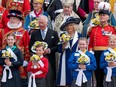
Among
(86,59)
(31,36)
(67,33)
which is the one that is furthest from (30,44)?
(86,59)

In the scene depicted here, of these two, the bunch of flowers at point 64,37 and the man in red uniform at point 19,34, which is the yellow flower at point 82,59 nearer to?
the bunch of flowers at point 64,37

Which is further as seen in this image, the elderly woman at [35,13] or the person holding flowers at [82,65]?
the elderly woman at [35,13]

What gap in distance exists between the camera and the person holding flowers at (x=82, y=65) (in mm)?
8641

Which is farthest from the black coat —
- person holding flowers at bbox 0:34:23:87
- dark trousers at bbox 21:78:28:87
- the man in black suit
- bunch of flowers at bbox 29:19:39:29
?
bunch of flowers at bbox 29:19:39:29

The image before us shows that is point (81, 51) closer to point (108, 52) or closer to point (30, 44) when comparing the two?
point (108, 52)

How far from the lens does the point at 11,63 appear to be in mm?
8812

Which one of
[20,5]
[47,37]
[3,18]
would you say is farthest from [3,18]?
[47,37]

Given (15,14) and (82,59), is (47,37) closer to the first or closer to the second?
(15,14)

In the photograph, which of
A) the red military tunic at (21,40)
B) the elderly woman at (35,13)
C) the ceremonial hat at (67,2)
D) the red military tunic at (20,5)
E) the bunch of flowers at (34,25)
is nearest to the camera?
the red military tunic at (21,40)

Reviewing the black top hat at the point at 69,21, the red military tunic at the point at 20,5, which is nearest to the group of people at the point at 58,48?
the black top hat at the point at 69,21

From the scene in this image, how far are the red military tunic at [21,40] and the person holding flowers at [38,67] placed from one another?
45 cm

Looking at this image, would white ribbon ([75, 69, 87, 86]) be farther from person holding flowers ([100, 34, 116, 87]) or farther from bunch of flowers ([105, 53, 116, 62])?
bunch of flowers ([105, 53, 116, 62])

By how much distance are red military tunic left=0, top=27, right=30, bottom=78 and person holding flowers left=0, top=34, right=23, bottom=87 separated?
297 millimetres

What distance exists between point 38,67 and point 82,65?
850mm
